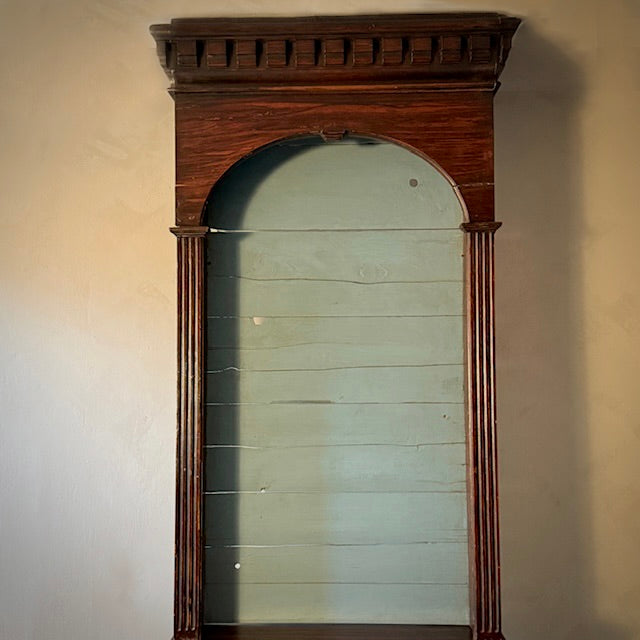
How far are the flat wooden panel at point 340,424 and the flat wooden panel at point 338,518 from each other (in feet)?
0.32

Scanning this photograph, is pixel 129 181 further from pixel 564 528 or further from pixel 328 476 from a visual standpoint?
pixel 564 528

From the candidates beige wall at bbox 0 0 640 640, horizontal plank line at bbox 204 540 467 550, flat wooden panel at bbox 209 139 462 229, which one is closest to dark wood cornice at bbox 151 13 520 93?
flat wooden panel at bbox 209 139 462 229

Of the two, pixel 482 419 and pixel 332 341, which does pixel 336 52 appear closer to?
pixel 332 341

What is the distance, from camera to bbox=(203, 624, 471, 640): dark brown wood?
4.46 feet

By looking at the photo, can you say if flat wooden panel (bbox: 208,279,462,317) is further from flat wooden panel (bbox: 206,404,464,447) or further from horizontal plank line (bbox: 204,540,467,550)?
horizontal plank line (bbox: 204,540,467,550)

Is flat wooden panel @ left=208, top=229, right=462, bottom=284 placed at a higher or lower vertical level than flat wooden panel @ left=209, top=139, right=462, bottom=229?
lower

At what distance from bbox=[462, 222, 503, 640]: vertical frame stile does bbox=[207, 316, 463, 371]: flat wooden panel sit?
0.06 metres

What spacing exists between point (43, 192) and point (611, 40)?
1184 mm

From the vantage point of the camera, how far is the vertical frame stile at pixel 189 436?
1.34 meters

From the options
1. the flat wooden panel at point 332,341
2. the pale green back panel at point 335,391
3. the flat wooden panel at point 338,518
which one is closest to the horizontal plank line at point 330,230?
the pale green back panel at point 335,391

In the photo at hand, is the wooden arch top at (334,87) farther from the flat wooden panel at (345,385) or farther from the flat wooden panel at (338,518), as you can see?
the flat wooden panel at (338,518)

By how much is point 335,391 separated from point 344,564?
12.3 inches

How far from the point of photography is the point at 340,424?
1419 millimetres

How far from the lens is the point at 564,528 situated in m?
1.52
